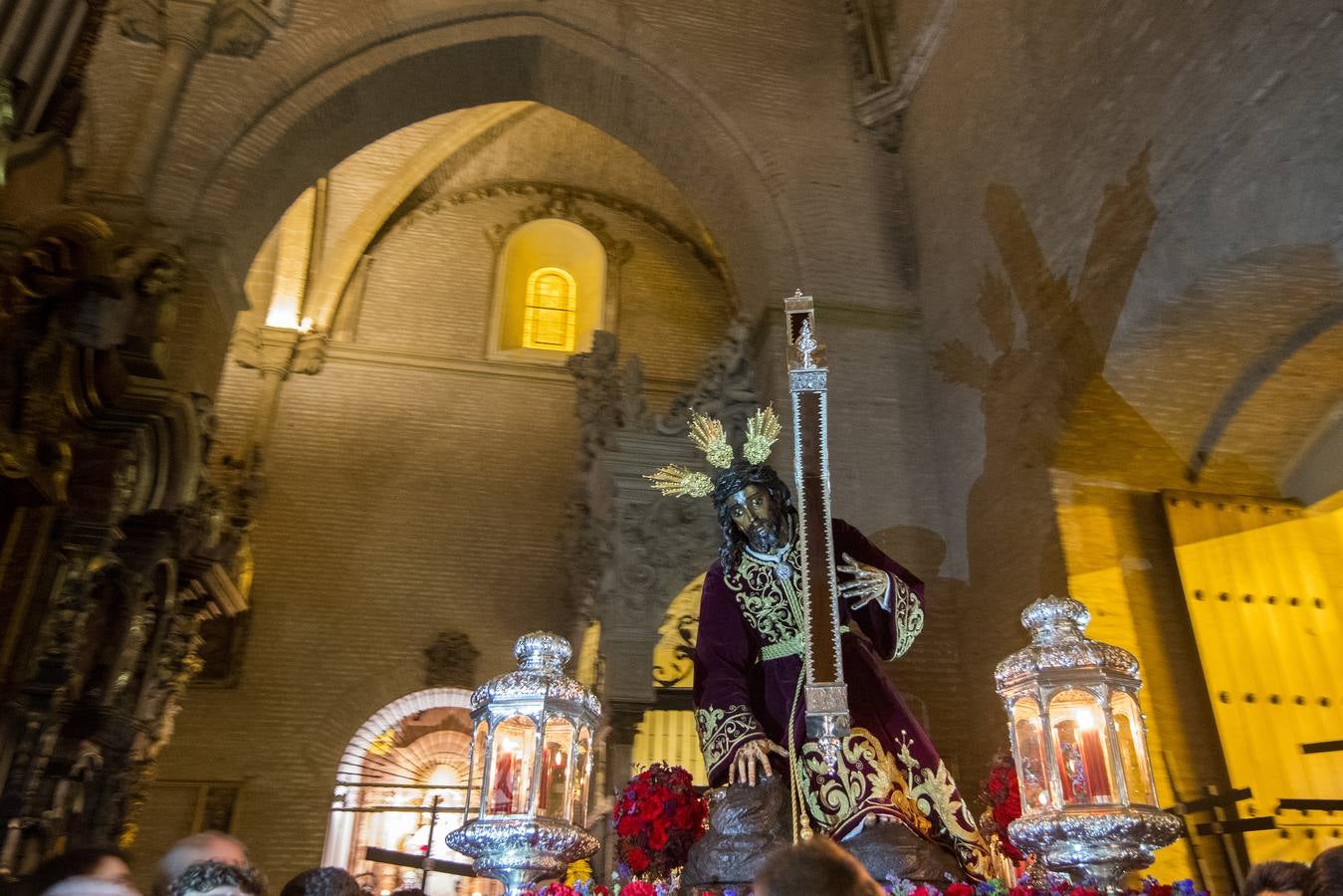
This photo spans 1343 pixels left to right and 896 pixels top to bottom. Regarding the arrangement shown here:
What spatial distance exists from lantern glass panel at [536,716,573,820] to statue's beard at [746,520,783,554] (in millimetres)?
1113

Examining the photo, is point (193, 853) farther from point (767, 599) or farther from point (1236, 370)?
point (1236, 370)

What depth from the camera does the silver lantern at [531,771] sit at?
3291 mm

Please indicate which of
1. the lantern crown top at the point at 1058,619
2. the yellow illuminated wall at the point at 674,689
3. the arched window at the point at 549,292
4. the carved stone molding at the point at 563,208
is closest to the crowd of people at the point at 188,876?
the lantern crown top at the point at 1058,619

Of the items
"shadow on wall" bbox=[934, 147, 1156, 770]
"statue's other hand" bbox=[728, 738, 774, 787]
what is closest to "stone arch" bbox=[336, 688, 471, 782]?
"shadow on wall" bbox=[934, 147, 1156, 770]

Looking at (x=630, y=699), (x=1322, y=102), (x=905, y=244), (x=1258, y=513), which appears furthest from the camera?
(x=905, y=244)

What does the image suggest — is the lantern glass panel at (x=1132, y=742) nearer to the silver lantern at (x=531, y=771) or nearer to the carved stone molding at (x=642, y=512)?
the silver lantern at (x=531, y=771)

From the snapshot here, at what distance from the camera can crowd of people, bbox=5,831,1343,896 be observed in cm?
174

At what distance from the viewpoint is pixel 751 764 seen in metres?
3.67

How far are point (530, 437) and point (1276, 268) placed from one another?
9721mm

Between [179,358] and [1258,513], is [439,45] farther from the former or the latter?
[1258,513]

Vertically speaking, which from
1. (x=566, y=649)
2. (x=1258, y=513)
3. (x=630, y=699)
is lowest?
(x=566, y=649)

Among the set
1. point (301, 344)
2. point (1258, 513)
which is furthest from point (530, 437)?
point (1258, 513)

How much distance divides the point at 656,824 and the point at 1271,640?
4.44m

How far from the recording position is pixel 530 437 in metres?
13.7
